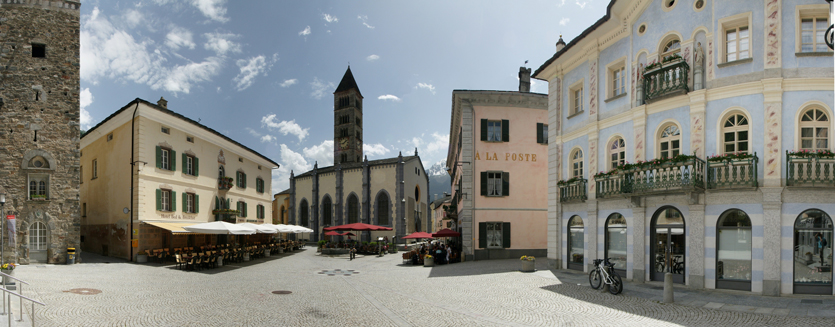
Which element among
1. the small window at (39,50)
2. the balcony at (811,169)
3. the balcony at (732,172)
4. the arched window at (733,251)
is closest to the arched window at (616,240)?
the arched window at (733,251)

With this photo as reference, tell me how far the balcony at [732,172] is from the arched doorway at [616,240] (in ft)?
12.0

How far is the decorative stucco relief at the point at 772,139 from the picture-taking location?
1284cm

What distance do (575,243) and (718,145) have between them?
7.27 metres

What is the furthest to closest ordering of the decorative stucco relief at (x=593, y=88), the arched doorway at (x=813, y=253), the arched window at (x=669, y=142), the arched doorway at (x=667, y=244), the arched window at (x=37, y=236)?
the arched window at (x=37, y=236)
the decorative stucco relief at (x=593, y=88)
the arched window at (x=669, y=142)
the arched doorway at (x=667, y=244)
the arched doorway at (x=813, y=253)

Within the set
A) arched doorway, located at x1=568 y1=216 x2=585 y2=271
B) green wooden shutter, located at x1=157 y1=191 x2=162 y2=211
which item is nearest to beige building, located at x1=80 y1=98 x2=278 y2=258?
green wooden shutter, located at x1=157 y1=191 x2=162 y2=211

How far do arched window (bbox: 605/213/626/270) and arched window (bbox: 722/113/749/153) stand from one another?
4296mm

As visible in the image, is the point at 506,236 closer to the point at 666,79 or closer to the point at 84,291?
the point at 666,79

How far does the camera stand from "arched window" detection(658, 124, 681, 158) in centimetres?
1506

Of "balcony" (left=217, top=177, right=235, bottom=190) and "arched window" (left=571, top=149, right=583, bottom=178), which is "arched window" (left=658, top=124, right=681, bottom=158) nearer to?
"arched window" (left=571, top=149, right=583, bottom=178)

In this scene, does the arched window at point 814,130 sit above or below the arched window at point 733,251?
above

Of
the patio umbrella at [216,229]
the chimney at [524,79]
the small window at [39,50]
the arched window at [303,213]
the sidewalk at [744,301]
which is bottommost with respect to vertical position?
the arched window at [303,213]

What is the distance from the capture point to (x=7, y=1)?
22.6 metres

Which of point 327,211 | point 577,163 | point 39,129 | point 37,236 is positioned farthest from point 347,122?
point 577,163

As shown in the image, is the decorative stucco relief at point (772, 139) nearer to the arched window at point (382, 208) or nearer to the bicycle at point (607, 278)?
the bicycle at point (607, 278)
